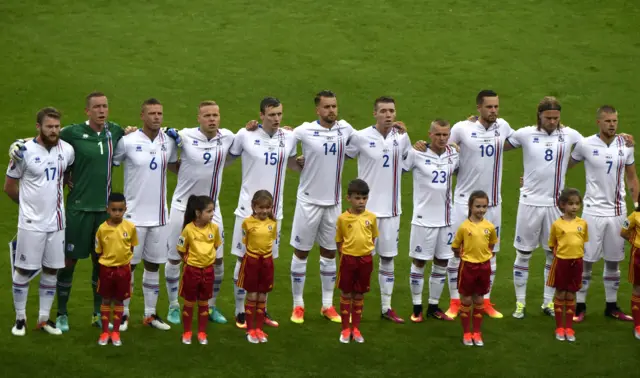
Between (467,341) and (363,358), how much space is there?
1163 mm

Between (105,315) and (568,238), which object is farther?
(568,238)

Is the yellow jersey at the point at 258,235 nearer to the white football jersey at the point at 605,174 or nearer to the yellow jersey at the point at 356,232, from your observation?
the yellow jersey at the point at 356,232

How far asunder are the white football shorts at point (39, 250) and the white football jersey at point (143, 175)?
0.76 metres

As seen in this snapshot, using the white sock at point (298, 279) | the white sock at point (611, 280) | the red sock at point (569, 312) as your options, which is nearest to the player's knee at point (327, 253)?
the white sock at point (298, 279)

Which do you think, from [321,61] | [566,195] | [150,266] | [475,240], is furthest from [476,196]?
[321,61]

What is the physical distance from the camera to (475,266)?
38.4ft

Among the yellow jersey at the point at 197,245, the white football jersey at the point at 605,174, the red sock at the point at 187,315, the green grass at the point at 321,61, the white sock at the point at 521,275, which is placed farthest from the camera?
the green grass at the point at 321,61

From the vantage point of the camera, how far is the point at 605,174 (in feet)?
41.5

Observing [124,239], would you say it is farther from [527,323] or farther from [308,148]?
[527,323]

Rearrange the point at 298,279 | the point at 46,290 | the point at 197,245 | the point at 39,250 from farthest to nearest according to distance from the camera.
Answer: the point at 298,279, the point at 46,290, the point at 39,250, the point at 197,245

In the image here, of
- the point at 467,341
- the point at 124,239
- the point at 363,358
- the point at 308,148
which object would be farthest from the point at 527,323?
the point at 124,239

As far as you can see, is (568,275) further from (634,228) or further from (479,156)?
(479,156)

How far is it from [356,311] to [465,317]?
110 cm

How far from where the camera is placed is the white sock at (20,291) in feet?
38.6
